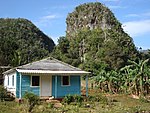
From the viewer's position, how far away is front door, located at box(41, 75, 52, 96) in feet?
88.5

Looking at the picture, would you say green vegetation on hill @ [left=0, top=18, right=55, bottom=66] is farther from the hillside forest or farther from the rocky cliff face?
the rocky cliff face

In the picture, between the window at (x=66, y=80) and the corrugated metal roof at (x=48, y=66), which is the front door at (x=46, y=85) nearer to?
the corrugated metal roof at (x=48, y=66)

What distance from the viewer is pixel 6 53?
169ft

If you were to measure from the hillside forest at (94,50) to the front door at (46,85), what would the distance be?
353 inches

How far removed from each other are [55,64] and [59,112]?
10.0 metres

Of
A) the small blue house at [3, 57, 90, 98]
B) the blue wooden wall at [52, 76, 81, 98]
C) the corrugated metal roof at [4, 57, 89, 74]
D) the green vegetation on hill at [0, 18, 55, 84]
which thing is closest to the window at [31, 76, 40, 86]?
the small blue house at [3, 57, 90, 98]

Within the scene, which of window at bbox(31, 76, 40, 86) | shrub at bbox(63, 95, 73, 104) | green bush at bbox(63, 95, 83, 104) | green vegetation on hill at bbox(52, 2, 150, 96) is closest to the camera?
shrub at bbox(63, 95, 73, 104)

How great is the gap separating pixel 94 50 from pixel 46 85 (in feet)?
116

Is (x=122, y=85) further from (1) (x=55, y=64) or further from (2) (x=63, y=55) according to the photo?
(2) (x=63, y=55)

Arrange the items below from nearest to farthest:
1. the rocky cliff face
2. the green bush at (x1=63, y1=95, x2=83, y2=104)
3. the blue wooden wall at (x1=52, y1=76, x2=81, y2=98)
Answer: the green bush at (x1=63, y1=95, x2=83, y2=104) < the blue wooden wall at (x1=52, y1=76, x2=81, y2=98) < the rocky cliff face

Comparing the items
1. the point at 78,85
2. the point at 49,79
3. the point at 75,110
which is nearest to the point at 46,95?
the point at 49,79

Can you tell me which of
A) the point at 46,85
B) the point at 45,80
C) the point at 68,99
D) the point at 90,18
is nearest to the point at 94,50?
the point at 90,18

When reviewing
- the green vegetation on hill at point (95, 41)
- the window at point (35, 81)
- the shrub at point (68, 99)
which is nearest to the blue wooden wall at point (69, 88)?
the window at point (35, 81)

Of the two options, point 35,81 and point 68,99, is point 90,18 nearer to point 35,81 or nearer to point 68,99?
point 35,81
